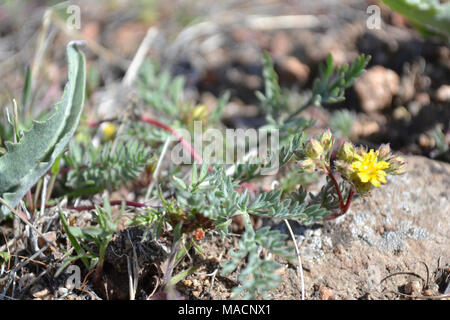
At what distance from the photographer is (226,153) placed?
2777 millimetres

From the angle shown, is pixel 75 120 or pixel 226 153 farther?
pixel 226 153

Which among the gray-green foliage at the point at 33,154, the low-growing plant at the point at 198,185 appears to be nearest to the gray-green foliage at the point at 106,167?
the low-growing plant at the point at 198,185

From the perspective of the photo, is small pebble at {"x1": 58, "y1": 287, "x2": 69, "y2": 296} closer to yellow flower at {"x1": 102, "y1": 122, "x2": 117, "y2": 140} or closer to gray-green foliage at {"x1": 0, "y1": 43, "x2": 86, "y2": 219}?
gray-green foliage at {"x1": 0, "y1": 43, "x2": 86, "y2": 219}

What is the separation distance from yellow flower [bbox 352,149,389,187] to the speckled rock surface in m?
0.41

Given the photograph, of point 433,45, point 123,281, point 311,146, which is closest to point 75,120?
point 123,281

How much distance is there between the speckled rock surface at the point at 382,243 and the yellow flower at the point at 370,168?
1.36 feet

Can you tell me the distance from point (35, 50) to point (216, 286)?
285 centimetres

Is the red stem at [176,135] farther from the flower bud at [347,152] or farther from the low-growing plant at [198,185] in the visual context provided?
the flower bud at [347,152]

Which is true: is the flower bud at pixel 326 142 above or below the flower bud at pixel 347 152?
above

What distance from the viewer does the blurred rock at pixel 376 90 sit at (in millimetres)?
3391
